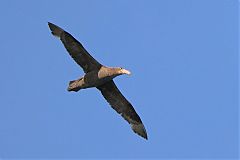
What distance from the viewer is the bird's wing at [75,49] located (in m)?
29.9

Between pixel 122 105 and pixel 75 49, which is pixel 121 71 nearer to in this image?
pixel 75 49

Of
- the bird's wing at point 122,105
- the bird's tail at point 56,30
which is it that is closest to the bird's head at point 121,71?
the bird's wing at point 122,105

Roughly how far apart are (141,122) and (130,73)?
4.06 metres

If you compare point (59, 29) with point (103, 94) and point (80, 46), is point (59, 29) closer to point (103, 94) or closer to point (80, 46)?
point (80, 46)

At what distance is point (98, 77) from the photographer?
2920 cm

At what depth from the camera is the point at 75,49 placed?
30031 mm

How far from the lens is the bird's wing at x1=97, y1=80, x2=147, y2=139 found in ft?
101

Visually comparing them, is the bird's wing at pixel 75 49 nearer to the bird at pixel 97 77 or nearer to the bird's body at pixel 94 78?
the bird at pixel 97 77

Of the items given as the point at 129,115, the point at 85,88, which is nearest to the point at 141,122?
the point at 129,115

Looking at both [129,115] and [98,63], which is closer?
[98,63]

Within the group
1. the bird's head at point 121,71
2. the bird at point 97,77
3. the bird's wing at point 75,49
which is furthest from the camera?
the bird's wing at point 75,49

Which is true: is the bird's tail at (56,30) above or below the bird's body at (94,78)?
above

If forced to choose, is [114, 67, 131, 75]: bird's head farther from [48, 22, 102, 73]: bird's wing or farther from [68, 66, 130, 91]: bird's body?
[48, 22, 102, 73]: bird's wing

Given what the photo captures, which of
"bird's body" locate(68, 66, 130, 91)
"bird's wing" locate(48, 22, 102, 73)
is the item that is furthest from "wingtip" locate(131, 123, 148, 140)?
"bird's wing" locate(48, 22, 102, 73)
